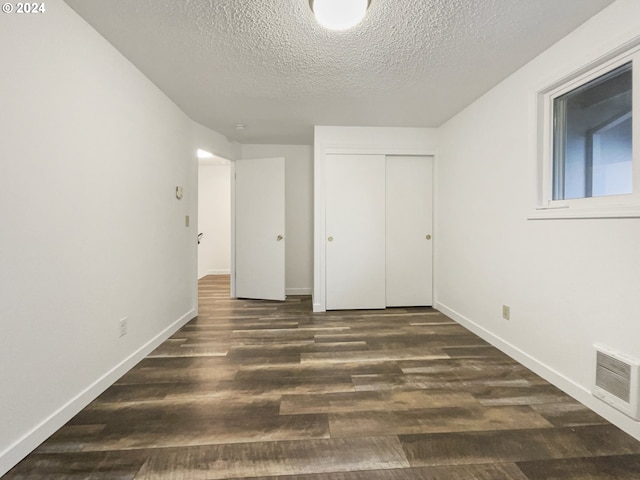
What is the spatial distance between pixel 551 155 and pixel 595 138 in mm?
269

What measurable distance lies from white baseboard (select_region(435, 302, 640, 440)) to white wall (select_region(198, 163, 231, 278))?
16.3 feet

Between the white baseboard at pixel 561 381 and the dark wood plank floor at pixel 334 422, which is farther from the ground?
the white baseboard at pixel 561 381

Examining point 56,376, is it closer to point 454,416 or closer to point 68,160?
point 68,160

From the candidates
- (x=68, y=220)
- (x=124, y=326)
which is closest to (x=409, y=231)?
(x=124, y=326)

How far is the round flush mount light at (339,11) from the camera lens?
4.39ft

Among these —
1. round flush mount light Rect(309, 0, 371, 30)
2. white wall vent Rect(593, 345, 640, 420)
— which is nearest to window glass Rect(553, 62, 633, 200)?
white wall vent Rect(593, 345, 640, 420)

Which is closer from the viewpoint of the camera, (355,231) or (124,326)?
(124,326)

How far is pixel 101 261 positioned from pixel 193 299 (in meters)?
1.53

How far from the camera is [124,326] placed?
1945mm

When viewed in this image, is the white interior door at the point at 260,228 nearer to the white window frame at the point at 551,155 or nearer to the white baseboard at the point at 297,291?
the white baseboard at the point at 297,291

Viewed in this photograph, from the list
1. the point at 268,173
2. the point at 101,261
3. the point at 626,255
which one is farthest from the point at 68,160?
the point at 626,255

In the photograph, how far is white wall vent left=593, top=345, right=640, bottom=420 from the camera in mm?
1316

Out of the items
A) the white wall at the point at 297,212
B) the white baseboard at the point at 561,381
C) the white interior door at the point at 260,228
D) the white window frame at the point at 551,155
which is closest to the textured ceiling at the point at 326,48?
the white window frame at the point at 551,155

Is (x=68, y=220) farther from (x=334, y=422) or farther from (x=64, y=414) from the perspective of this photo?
(x=334, y=422)
